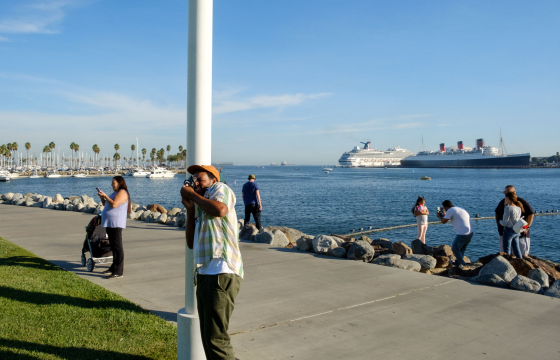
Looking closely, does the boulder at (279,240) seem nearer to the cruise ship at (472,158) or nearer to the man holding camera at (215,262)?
the man holding camera at (215,262)

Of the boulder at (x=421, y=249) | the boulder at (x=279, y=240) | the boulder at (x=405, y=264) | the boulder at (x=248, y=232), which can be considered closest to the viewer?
the boulder at (x=405, y=264)

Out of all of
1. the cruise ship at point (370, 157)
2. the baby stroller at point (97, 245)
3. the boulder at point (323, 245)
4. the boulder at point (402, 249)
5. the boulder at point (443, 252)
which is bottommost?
the boulder at point (443, 252)

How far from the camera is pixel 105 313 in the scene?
4.84 m

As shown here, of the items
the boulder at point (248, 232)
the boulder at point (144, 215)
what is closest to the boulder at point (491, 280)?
the boulder at point (248, 232)

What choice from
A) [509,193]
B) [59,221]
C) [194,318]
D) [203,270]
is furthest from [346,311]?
[59,221]

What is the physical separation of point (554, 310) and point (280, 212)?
2535cm

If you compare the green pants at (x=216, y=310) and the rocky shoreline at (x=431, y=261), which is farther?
the rocky shoreline at (x=431, y=261)

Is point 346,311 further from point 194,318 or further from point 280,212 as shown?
point 280,212

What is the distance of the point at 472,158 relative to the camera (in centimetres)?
15588

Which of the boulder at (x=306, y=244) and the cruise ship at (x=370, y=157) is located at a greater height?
the cruise ship at (x=370, y=157)

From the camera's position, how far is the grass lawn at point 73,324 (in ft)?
12.6

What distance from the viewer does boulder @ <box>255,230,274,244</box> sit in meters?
9.75

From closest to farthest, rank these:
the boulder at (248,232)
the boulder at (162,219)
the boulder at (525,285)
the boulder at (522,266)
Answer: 1. the boulder at (525,285)
2. the boulder at (522,266)
3. the boulder at (248,232)
4. the boulder at (162,219)

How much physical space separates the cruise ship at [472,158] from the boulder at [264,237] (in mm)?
162092
